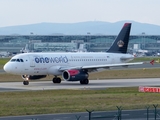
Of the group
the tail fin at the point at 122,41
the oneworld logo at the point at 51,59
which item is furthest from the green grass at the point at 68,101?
the tail fin at the point at 122,41

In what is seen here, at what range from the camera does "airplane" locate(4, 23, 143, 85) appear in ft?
215

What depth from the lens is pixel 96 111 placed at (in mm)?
38625

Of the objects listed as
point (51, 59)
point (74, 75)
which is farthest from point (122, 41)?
point (74, 75)

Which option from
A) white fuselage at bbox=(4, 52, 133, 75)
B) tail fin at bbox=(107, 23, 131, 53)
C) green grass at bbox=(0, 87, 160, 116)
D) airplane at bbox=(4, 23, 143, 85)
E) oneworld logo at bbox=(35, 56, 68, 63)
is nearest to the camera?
green grass at bbox=(0, 87, 160, 116)

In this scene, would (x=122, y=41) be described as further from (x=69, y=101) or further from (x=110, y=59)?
(x=69, y=101)

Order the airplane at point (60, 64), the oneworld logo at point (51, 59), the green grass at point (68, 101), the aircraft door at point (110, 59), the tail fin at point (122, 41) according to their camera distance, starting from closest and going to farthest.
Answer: the green grass at point (68, 101)
the airplane at point (60, 64)
the oneworld logo at point (51, 59)
the aircraft door at point (110, 59)
the tail fin at point (122, 41)

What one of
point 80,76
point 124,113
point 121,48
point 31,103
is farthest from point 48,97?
point 121,48

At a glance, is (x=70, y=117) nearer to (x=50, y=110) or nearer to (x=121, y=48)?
(x=50, y=110)

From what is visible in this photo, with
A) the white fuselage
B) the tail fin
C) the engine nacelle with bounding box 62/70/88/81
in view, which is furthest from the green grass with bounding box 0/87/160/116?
the tail fin

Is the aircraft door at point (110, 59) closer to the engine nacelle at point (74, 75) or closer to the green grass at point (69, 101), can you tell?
the engine nacelle at point (74, 75)

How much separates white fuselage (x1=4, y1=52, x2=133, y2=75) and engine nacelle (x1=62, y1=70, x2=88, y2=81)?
2.01m

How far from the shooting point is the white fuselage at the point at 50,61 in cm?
6550

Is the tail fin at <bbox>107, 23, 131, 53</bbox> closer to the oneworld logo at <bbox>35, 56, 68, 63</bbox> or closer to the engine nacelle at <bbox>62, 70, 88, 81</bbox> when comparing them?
the oneworld logo at <bbox>35, 56, 68, 63</bbox>

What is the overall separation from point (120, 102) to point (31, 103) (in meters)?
7.25
